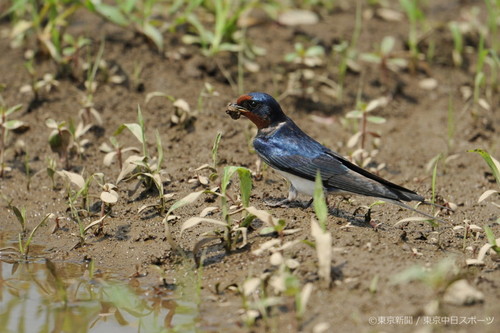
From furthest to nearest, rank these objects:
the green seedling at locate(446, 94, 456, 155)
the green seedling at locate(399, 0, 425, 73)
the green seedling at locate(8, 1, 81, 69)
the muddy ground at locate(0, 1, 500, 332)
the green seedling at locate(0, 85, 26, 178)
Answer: the green seedling at locate(399, 0, 425, 73) < the green seedling at locate(8, 1, 81, 69) < the green seedling at locate(446, 94, 456, 155) < the green seedling at locate(0, 85, 26, 178) < the muddy ground at locate(0, 1, 500, 332)

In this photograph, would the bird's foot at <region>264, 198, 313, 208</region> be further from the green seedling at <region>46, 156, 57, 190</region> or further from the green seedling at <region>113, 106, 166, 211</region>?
the green seedling at <region>46, 156, 57, 190</region>

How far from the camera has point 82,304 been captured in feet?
14.5

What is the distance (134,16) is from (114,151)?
190 cm

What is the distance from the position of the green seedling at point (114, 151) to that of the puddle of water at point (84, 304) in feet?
3.46

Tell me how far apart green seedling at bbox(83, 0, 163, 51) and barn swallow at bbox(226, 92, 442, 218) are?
1.94 metres

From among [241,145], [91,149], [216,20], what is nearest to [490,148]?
[241,145]

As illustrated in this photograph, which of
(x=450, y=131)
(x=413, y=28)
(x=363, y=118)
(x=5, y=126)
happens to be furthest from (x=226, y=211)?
(x=413, y=28)

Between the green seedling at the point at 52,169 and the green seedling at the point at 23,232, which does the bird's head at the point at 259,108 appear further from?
the green seedling at the point at 23,232

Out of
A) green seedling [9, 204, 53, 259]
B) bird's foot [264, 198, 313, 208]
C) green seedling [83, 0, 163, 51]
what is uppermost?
green seedling [83, 0, 163, 51]

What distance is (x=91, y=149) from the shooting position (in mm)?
6613

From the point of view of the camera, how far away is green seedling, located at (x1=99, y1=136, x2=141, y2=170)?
577 centimetres

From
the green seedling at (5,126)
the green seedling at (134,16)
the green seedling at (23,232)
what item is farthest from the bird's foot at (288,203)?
the green seedling at (134,16)

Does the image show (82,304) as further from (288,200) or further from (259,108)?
(259,108)

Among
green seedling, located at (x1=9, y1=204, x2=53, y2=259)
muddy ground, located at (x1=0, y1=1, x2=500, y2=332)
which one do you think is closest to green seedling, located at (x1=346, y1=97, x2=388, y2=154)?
muddy ground, located at (x1=0, y1=1, x2=500, y2=332)
